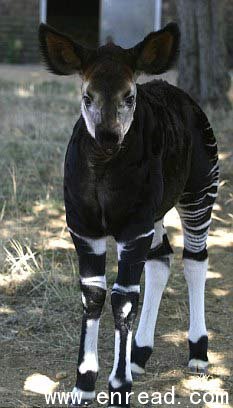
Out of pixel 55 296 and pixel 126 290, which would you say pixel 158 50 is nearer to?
pixel 126 290

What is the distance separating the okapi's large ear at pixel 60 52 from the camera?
3.83 meters

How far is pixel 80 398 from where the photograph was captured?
411 cm

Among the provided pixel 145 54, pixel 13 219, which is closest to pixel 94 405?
pixel 145 54

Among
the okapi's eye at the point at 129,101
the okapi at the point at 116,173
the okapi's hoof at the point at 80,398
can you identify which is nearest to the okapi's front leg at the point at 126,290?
the okapi at the point at 116,173

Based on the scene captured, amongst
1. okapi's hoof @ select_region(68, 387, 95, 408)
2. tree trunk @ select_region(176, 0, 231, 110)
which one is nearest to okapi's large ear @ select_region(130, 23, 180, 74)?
okapi's hoof @ select_region(68, 387, 95, 408)

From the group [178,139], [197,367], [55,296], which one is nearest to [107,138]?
[178,139]

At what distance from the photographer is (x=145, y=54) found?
3.92 m

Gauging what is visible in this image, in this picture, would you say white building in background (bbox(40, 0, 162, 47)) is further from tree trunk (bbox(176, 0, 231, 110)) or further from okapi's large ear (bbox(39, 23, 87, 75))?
okapi's large ear (bbox(39, 23, 87, 75))

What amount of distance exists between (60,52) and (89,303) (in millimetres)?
1174

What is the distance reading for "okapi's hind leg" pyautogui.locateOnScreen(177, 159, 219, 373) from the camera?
4.69m

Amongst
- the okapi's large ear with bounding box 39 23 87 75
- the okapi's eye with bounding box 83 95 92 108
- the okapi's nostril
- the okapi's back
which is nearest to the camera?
the okapi's nostril

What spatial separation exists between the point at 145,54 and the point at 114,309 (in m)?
1.18

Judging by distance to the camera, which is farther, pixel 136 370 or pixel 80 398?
pixel 136 370

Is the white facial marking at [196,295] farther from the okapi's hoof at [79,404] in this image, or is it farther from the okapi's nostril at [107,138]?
the okapi's nostril at [107,138]
